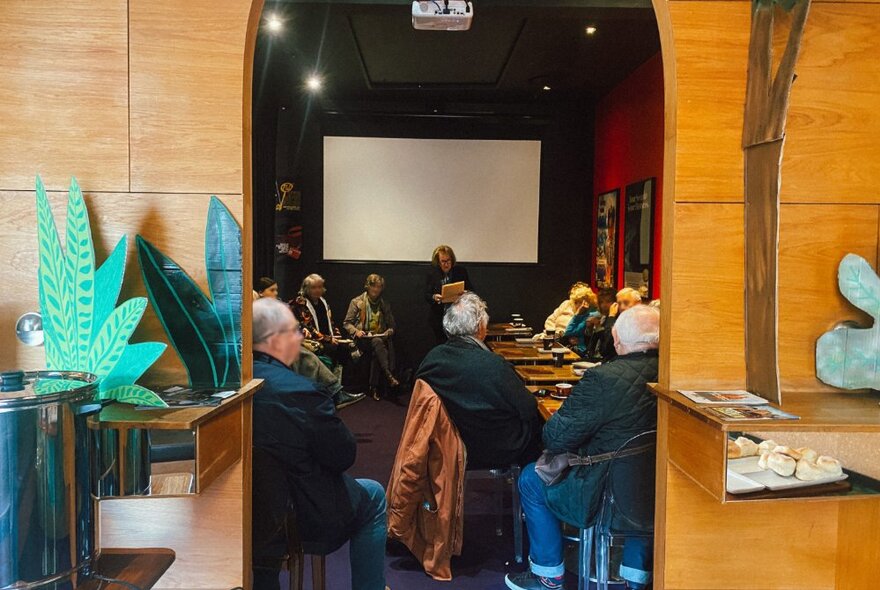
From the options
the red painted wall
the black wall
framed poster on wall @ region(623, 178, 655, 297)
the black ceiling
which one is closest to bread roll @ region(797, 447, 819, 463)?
the black ceiling

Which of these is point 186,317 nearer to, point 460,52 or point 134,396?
point 134,396

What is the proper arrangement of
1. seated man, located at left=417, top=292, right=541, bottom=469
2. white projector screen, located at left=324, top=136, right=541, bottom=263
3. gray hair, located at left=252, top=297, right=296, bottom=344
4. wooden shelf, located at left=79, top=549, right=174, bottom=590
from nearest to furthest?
wooden shelf, located at left=79, top=549, right=174, bottom=590
gray hair, located at left=252, top=297, right=296, bottom=344
seated man, located at left=417, top=292, right=541, bottom=469
white projector screen, located at left=324, top=136, right=541, bottom=263

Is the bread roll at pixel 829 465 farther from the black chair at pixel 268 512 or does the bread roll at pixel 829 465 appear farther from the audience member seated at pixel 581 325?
the audience member seated at pixel 581 325

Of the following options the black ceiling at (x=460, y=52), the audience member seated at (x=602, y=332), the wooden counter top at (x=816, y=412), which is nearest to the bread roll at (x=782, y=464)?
the wooden counter top at (x=816, y=412)

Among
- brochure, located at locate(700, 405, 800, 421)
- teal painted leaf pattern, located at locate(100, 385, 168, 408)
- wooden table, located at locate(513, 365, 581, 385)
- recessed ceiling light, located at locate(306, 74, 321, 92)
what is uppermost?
recessed ceiling light, located at locate(306, 74, 321, 92)

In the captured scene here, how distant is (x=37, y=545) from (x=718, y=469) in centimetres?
131

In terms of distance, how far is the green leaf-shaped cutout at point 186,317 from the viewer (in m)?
1.61

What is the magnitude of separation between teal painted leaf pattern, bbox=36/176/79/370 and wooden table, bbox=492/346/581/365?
9.11 ft

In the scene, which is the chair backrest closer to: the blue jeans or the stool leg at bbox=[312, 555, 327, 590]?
the blue jeans

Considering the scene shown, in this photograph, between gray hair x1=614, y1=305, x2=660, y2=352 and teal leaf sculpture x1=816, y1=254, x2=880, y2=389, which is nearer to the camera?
teal leaf sculpture x1=816, y1=254, x2=880, y2=389

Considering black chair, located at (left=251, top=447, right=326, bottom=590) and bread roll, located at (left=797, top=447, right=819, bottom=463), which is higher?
bread roll, located at (left=797, top=447, right=819, bottom=463)

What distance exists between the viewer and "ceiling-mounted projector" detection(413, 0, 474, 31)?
9.93ft

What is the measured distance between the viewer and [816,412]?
4.92ft

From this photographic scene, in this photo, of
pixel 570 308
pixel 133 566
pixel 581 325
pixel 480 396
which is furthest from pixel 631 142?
pixel 133 566
